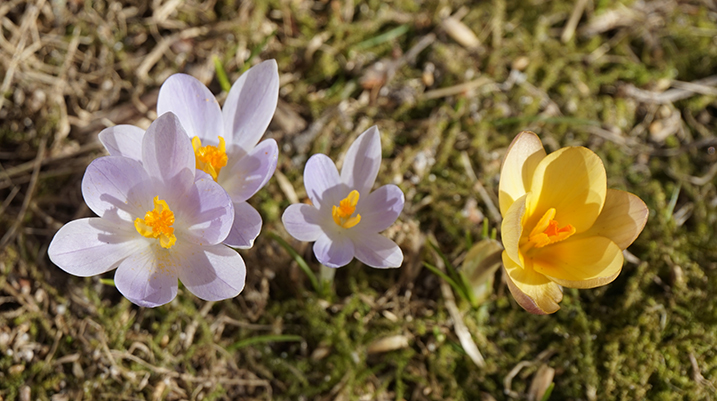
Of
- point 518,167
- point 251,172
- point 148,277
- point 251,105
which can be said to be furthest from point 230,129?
point 518,167

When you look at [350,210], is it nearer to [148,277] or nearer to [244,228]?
[244,228]

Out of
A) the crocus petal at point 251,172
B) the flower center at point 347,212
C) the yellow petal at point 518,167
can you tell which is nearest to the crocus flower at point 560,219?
the yellow petal at point 518,167

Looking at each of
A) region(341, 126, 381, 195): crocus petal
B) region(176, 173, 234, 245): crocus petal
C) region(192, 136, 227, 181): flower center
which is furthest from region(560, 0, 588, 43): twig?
region(176, 173, 234, 245): crocus petal

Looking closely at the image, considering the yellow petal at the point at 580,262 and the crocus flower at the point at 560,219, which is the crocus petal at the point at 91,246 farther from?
the yellow petal at the point at 580,262

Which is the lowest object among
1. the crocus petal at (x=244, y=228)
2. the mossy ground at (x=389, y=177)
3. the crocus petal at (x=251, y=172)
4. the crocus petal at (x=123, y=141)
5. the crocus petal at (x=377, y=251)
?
the mossy ground at (x=389, y=177)

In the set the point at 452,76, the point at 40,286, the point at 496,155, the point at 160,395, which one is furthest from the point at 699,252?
the point at 40,286

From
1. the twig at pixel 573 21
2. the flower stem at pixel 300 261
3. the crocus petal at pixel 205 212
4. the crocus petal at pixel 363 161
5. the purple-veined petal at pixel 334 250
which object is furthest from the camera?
the twig at pixel 573 21
